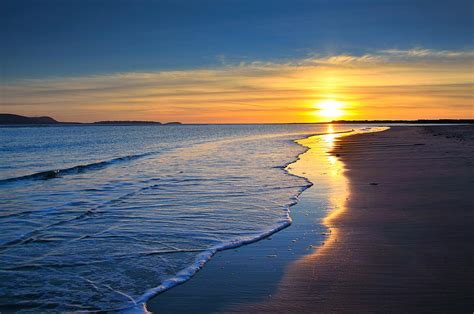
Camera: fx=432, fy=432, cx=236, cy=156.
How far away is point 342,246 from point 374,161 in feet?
50.1

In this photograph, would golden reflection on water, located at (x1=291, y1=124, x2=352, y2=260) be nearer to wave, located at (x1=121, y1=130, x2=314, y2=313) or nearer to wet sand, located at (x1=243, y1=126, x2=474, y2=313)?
wet sand, located at (x1=243, y1=126, x2=474, y2=313)

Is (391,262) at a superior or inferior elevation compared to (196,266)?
superior

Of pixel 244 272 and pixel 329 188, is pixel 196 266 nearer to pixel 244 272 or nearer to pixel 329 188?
pixel 244 272

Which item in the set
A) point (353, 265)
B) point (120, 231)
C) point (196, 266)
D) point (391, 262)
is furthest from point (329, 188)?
point (196, 266)

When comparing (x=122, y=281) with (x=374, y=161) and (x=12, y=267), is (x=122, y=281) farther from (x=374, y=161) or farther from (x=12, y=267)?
(x=374, y=161)

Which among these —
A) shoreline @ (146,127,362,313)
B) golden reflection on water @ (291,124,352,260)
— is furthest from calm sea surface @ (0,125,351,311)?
golden reflection on water @ (291,124,352,260)

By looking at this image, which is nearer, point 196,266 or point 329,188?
point 196,266

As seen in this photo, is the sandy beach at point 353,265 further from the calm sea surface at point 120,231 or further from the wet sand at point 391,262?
the calm sea surface at point 120,231

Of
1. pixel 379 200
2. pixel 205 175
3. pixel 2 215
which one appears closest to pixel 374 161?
pixel 205 175

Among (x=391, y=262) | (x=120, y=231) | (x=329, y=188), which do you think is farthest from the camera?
(x=329, y=188)

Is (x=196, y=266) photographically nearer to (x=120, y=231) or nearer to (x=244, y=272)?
(x=244, y=272)

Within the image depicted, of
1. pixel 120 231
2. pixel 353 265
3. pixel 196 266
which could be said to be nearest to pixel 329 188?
pixel 120 231

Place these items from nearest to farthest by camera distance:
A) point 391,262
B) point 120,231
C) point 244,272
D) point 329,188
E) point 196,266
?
point 244,272
point 391,262
point 196,266
point 120,231
point 329,188

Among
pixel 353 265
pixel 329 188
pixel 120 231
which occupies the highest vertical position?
pixel 329 188
